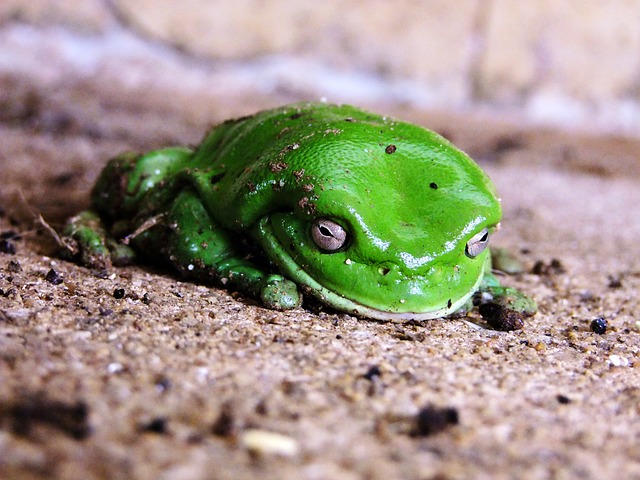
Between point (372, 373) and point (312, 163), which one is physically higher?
point (312, 163)

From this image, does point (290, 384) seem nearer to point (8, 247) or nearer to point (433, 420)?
point (433, 420)

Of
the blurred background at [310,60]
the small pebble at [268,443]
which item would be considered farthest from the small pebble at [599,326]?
the blurred background at [310,60]

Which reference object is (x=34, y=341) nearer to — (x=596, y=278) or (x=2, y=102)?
(x=596, y=278)

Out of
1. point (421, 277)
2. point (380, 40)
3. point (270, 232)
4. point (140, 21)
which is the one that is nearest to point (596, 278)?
point (421, 277)

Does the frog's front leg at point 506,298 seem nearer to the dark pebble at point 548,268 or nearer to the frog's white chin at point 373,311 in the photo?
the frog's white chin at point 373,311

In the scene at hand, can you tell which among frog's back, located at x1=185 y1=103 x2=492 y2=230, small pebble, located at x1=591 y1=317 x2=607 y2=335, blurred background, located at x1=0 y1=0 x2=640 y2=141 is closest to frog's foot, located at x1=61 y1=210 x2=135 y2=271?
frog's back, located at x1=185 y1=103 x2=492 y2=230

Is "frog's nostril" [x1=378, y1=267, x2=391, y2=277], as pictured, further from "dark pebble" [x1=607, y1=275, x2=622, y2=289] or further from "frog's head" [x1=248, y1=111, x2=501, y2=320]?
"dark pebble" [x1=607, y1=275, x2=622, y2=289]

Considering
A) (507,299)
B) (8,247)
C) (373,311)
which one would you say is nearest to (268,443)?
(373,311)
